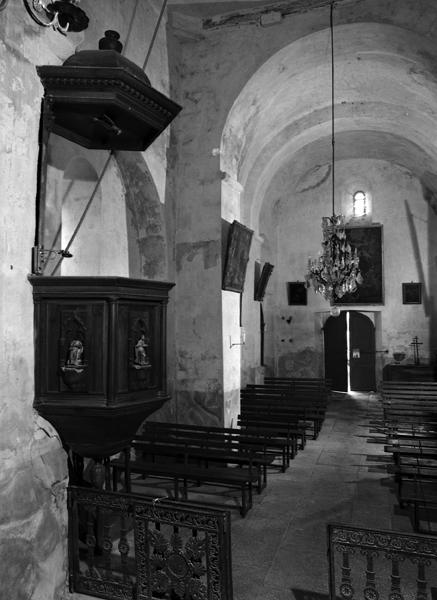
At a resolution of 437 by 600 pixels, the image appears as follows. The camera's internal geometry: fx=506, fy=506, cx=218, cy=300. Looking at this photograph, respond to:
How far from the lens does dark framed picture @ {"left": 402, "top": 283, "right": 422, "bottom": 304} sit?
1537 cm

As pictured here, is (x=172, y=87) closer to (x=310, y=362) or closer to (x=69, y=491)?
(x=69, y=491)

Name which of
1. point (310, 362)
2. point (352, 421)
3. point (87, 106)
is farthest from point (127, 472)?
point (310, 362)

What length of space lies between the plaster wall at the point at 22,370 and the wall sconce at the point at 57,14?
0.05 meters

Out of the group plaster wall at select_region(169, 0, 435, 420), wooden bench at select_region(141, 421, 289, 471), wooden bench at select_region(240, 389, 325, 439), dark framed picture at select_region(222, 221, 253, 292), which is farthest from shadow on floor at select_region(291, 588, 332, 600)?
dark framed picture at select_region(222, 221, 253, 292)

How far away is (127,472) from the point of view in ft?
13.7

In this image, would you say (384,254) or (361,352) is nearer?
(384,254)

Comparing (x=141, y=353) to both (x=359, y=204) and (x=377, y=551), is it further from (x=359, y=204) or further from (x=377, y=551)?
(x=359, y=204)

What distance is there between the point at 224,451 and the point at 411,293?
36.4 ft

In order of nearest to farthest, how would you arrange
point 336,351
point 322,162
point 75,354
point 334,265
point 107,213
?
point 75,354
point 107,213
point 334,265
point 322,162
point 336,351

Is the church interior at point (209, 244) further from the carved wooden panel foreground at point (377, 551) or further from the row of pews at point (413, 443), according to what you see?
the row of pews at point (413, 443)

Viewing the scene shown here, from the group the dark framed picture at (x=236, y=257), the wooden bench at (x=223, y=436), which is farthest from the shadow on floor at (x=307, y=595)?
the dark framed picture at (x=236, y=257)

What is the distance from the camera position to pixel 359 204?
640 inches

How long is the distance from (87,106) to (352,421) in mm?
9323

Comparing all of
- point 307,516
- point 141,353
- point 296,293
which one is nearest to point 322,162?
point 296,293
